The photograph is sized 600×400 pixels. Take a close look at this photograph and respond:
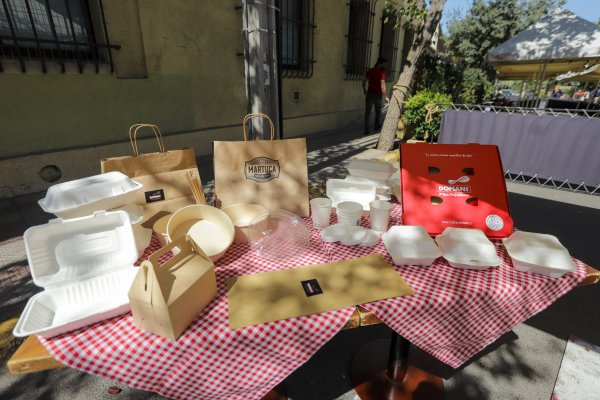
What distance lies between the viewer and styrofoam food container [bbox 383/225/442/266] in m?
1.50

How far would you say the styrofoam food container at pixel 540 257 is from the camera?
142 centimetres

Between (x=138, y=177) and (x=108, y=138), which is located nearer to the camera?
(x=138, y=177)

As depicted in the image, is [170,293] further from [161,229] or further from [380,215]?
[380,215]

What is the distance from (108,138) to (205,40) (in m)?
2.85

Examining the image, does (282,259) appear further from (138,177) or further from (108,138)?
(108,138)

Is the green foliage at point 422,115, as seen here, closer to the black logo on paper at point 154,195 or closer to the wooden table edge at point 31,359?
the black logo on paper at point 154,195

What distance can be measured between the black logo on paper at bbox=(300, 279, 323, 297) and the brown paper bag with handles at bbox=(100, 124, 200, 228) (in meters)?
1.02

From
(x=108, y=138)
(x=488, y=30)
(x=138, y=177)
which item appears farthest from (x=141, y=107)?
(x=488, y=30)

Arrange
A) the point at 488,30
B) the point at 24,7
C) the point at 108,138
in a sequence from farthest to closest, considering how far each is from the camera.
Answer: the point at 488,30 < the point at 108,138 < the point at 24,7

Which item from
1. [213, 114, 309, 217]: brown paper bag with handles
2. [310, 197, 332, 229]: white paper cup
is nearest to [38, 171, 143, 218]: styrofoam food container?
[213, 114, 309, 217]: brown paper bag with handles

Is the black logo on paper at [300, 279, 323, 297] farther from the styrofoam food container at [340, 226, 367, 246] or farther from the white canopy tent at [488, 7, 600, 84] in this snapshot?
the white canopy tent at [488, 7, 600, 84]

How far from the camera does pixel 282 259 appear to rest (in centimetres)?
159

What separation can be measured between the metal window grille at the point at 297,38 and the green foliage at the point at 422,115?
10.8ft

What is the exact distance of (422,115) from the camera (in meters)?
7.61
